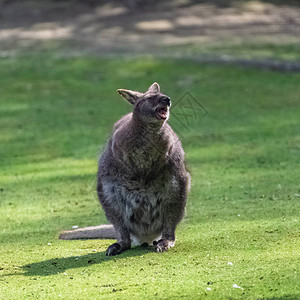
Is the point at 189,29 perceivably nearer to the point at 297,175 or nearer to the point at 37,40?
the point at 37,40

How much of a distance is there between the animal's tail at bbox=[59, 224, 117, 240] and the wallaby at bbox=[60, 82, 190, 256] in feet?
2.64

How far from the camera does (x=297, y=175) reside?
1062 centimetres

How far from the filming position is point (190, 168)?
10.9 meters

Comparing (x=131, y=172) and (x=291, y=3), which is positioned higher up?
(x=131, y=172)

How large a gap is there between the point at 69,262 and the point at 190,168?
4535 mm

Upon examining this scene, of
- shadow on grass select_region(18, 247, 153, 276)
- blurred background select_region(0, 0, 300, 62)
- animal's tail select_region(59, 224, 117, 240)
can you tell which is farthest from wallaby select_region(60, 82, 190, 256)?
blurred background select_region(0, 0, 300, 62)

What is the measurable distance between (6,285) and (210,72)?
600 inches

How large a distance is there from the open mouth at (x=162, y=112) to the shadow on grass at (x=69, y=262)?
128cm

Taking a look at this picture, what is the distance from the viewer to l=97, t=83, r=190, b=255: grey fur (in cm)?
657

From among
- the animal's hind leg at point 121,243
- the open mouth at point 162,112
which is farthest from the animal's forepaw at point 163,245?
the open mouth at point 162,112

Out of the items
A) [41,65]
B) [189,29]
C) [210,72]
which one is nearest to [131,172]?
[210,72]

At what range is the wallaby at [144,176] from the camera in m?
6.57

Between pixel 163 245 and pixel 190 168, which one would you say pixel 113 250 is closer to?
pixel 163 245

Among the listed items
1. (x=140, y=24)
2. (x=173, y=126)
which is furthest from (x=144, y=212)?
(x=140, y=24)
